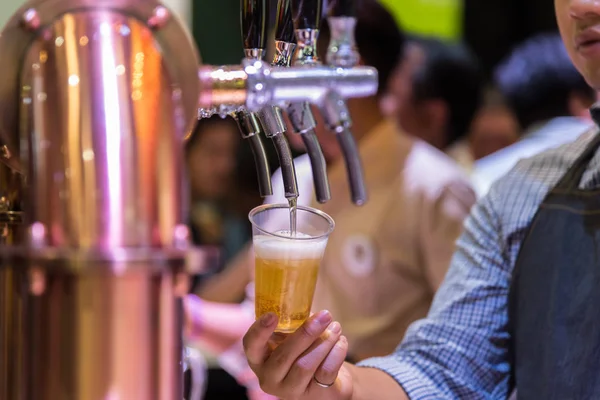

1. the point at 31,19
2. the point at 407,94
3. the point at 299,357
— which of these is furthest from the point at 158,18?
the point at 407,94

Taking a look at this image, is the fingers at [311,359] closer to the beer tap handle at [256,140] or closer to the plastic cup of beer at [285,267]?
the plastic cup of beer at [285,267]

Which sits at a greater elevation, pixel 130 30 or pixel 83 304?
pixel 130 30

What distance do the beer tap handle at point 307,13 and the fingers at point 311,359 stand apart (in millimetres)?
376

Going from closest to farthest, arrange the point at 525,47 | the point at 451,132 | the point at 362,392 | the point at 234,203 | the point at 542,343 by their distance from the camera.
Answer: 1. the point at 362,392
2. the point at 542,343
3. the point at 525,47
4. the point at 451,132
5. the point at 234,203

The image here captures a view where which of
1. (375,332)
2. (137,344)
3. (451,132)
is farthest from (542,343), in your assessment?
(451,132)

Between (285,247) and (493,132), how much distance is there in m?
3.58

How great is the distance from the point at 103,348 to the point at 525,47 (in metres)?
2.88

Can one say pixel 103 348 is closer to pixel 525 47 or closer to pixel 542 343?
pixel 542 343

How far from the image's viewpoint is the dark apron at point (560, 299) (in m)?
1.27

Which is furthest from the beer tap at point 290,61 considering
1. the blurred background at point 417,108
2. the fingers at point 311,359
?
the blurred background at point 417,108

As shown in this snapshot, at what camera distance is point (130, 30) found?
612mm

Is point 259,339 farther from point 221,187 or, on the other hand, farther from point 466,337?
point 221,187

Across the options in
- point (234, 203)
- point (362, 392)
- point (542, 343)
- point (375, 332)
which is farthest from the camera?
point (234, 203)

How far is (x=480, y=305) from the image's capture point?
138 centimetres
